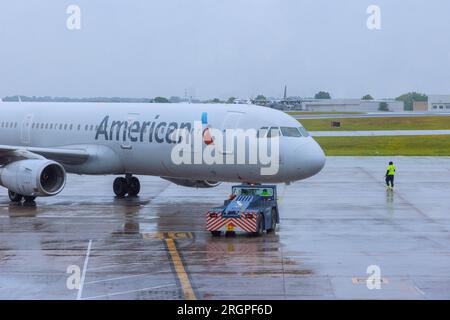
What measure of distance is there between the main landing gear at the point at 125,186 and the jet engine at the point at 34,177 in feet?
12.5

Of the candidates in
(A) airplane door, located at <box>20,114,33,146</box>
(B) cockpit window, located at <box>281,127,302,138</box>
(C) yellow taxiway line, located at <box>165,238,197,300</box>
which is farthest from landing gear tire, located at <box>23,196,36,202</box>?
(C) yellow taxiway line, located at <box>165,238,197,300</box>

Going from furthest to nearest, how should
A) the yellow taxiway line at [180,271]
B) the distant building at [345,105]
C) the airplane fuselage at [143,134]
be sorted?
the distant building at [345,105] → the airplane fuselage at [143,134] → the yellow taxiway line at [180,271]

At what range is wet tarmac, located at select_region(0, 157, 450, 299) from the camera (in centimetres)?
1956

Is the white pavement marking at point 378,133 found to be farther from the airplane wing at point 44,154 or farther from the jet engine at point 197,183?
the airplane wing at point 44,154

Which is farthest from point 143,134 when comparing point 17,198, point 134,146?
point 17,198

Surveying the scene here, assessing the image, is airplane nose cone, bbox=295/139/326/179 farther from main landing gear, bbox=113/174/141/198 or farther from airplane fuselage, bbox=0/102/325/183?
main landing gear, bbox=113/174/141/198

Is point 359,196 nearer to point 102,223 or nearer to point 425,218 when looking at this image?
point 425,218

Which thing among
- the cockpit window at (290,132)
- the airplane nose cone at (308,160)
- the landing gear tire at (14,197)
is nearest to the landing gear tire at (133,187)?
the landing gear tire at (14,197)

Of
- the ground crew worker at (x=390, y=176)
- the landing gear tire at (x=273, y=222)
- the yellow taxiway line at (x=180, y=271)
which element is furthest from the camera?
the ground crew worker at (x=390, y=176)

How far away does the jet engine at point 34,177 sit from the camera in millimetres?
34125

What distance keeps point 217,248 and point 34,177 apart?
11.4m

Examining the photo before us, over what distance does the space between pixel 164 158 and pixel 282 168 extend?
532 centimetres

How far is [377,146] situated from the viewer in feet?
240
